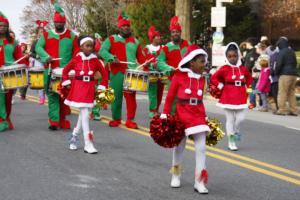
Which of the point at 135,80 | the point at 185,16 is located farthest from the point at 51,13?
the point at 135,80

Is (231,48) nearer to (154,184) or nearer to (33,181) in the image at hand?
(154,184)

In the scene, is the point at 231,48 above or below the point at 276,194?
above

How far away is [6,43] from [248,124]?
17.5ft

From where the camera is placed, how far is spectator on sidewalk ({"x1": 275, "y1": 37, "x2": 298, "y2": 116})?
1620 centimetres

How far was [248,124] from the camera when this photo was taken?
1378cm

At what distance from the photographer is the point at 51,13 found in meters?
73.2

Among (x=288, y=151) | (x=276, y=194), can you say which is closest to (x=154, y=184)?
(x=276, y=194)

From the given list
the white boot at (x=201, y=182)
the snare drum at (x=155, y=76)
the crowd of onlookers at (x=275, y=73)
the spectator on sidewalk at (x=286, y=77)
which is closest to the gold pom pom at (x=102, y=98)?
the white boot at (x=201, y=182)

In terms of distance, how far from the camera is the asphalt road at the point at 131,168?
690cm

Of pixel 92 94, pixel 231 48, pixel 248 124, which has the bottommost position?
pixel 248 124

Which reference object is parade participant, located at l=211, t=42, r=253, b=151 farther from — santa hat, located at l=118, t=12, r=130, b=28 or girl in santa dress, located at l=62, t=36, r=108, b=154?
santa hat, located at l=118, t=12, r=130, b=28

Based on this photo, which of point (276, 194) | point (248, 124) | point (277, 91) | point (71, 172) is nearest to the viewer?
point (276, 194)

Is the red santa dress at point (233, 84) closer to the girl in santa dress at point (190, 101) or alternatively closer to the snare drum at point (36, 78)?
the girl in santa dress at point (190, 101)

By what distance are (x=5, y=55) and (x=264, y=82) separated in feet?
25.4
